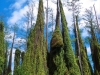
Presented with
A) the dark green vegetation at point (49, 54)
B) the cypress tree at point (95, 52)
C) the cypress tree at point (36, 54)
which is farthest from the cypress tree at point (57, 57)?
the cypress tree at point (95, 52)

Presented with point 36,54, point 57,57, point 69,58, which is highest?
point 36,54

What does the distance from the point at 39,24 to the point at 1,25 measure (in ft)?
44.9

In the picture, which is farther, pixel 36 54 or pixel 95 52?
pixel 95 52

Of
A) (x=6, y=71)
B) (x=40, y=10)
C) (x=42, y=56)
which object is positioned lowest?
(x=6, y=71)

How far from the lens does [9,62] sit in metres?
42.9

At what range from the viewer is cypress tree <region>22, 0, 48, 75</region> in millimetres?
20344

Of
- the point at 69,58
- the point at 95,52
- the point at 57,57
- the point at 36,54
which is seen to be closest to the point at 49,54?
the point at 57,57

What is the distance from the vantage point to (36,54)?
2114cm

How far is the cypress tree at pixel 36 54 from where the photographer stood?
801 inches

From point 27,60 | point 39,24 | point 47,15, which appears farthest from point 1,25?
point 27,60

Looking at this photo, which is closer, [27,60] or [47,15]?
[27,60]

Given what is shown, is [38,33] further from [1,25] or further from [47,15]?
[1,25]

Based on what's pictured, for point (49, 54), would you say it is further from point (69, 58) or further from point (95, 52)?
point (95, 52)

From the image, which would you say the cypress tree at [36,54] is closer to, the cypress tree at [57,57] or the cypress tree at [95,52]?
the cypress tree at [57,57]
